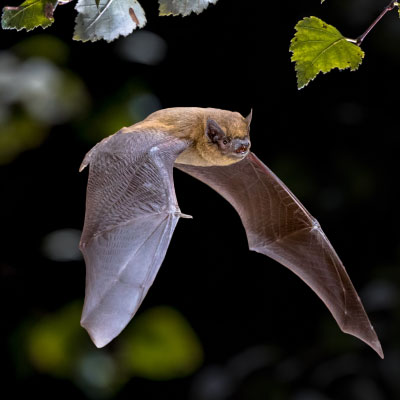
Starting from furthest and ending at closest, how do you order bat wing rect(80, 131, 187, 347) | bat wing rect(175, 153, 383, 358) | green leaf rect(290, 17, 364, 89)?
bat wing rect(175, 153, 383, 358), green leaf rect(290, 17, 364, 89), bat wing rect(80, 131, 187, 347)

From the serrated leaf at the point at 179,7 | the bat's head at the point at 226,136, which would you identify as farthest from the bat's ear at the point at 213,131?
the serrated leaf at the point at 179,7

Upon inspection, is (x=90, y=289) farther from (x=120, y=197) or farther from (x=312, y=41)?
(x=312, y=41)

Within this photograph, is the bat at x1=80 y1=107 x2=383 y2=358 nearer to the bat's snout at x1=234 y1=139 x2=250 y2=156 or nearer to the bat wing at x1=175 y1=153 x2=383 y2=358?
the bat's snout at x1=234 y1=139 x2=250 y2=156

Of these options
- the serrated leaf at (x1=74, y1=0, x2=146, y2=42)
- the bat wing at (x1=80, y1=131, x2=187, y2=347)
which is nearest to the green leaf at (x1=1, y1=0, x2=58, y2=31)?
the serrated leaf at (x1=74, y1=0, x2=146, y2=42)

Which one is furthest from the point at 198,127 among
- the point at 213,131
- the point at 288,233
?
the point at 288,233

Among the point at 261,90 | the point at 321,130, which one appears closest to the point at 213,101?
the point at 261,90
